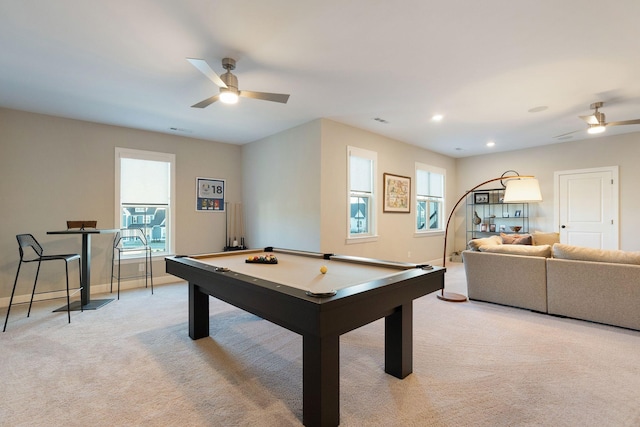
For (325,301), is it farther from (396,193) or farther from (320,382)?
(396,193)

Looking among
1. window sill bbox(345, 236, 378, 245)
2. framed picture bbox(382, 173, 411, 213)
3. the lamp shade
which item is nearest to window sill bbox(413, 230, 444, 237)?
framed picture bbox(382, 173, 411, 213)

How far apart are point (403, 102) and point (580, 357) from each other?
122 inches

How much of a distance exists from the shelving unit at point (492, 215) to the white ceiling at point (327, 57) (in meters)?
2.67

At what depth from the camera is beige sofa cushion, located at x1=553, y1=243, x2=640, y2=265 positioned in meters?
3.04

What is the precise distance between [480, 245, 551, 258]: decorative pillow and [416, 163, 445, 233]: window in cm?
245

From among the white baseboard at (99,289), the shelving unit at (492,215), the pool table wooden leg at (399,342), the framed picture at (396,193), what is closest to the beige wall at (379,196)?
the framed picture at (396,193)

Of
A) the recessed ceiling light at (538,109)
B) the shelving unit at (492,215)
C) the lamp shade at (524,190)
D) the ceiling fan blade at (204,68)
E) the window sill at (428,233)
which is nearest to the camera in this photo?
the ceiling fan blade at (204,68)

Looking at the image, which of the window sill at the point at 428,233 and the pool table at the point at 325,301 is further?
the window sill at the point at 428,233

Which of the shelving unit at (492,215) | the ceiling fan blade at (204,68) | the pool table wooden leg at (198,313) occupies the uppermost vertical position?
the ceiling fan blade at (204,68)

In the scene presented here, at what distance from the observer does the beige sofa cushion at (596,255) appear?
3043 mm

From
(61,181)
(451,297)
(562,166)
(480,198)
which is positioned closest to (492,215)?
(480,198)

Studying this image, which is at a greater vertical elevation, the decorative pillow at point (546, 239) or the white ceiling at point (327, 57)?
the white ceiling at point (327, 57)

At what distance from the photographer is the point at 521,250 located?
3.71m

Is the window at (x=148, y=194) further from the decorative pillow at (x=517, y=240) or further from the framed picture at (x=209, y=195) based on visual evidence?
the decorative pillow at (x=517, y=240)
